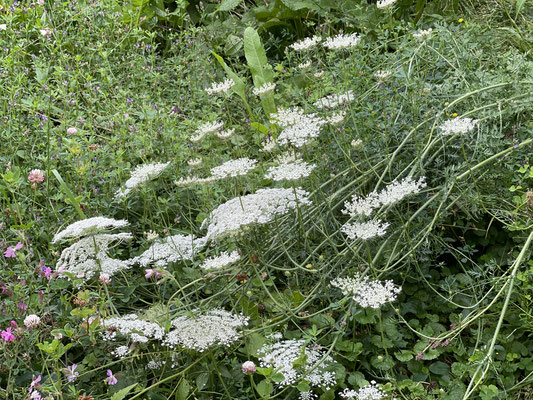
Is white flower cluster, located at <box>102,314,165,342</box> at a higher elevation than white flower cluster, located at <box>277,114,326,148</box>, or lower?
lower

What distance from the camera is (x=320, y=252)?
2398 millimetres

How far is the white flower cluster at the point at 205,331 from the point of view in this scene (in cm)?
178

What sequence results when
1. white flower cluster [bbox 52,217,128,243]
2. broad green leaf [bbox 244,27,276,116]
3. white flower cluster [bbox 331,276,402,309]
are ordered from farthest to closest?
broad green leaf [bbox 244,27,276,116] < white flower cluster [bbox 52,217,128,243] < white flower cluster [bbox 331,276,402,309]

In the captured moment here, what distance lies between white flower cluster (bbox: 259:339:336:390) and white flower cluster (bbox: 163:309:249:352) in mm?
110

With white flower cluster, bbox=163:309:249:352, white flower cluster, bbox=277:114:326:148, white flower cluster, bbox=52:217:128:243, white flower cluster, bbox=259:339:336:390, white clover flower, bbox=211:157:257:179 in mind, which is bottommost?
white flower cluster, bbox=259:339:336:390

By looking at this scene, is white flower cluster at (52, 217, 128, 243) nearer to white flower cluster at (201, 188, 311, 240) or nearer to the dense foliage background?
the dense foliage background

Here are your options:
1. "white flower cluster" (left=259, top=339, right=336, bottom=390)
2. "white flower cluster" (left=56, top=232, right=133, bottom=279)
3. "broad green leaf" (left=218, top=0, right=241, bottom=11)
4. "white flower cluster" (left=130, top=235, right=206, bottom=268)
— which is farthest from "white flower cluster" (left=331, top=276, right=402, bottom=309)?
"broad green leaf" (left=218, top=0, right=241, bottom=11)

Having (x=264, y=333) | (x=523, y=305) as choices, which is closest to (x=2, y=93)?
(x=264, y=333)

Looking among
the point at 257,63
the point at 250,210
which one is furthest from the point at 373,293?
the point at 257,63

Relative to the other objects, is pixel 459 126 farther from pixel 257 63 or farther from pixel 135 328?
pixel 257 63

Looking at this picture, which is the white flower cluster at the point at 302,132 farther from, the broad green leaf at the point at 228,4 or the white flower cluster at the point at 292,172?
the broad green leaf at the point at 228,4

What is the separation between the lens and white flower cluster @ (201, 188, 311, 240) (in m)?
1.84

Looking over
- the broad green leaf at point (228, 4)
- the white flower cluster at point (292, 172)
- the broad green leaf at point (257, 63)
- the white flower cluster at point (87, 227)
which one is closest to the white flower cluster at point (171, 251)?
the white flower cluster at point (87, 227)

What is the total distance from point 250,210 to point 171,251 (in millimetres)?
418
